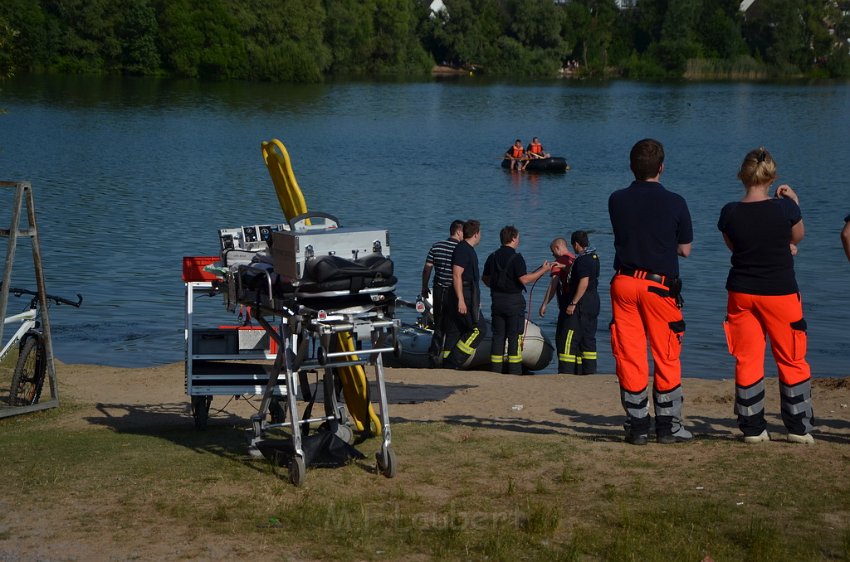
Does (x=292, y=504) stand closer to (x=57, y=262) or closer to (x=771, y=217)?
(x=771, y=217)

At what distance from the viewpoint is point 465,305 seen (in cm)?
1355

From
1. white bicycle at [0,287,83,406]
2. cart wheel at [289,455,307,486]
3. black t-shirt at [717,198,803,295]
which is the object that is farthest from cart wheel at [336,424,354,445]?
white bicycle at [0,287,83,406]

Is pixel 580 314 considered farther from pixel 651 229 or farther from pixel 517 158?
pixel 517 158

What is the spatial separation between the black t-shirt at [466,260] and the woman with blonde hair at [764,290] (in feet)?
17.2

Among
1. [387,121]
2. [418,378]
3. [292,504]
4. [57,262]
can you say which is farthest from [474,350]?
[387,121]

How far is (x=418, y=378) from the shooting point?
1283 cm

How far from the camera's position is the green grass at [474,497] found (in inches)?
249

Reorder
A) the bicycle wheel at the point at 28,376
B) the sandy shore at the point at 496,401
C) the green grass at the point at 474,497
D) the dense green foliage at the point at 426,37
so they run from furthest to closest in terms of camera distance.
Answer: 1. the dense green foliage at the point at 426,37
2. the bicycle wheel at the point at 28,376
3. the sandy shore at the point at 496,401
4. the green grass at the point at 474,497

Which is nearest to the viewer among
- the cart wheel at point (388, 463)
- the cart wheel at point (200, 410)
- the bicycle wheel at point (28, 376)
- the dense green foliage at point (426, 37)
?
the cart wheel at point (388, 463)

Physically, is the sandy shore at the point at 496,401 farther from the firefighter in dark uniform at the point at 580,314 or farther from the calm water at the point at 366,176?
the calm water at the point at 366,176

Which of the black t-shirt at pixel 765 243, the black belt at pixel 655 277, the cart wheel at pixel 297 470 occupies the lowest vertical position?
the cart wheel at pixel 297 470

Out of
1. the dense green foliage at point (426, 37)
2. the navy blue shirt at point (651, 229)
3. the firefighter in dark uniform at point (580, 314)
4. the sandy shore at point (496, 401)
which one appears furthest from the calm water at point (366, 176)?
the navy blue shirt at point (651, 229)

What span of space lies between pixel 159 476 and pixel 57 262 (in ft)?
58.5

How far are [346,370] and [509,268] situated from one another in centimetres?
502
